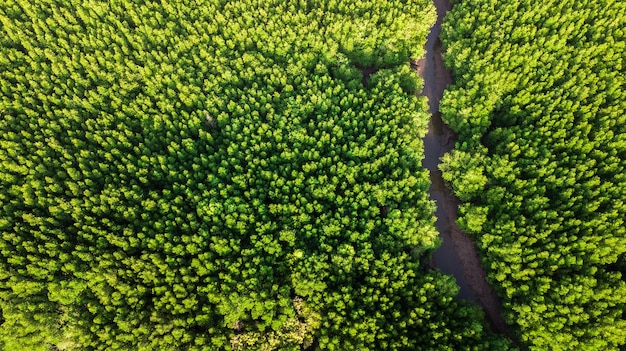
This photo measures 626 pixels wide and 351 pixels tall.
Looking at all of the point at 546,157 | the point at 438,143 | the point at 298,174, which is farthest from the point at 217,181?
the point at 546,157

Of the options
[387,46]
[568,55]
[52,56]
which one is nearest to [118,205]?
[52,56]

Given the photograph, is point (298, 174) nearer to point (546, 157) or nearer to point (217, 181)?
point (217, 181)

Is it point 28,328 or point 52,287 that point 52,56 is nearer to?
point 52,287

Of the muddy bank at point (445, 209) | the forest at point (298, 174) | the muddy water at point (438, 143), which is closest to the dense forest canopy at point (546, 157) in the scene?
the forest at point (298, 174)

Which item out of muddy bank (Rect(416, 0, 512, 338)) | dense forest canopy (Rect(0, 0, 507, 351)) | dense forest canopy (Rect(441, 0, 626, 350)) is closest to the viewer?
dense forest canopy (Rect(0, 0, 507, 351))

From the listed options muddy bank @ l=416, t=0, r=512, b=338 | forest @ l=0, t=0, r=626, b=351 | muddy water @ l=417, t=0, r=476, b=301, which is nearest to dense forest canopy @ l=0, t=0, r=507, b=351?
forest @ l=0, t=0, r=626, b=351

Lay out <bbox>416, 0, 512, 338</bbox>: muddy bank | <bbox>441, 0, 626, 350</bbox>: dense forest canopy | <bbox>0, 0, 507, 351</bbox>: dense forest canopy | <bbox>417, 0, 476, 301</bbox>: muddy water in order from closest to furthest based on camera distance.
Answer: <bbox>0, 0, 507, 351</bbox>: dense forest canopy
<bbox>441, 0, 626, 350</bbox>: dense forest canopy
<bbox>416, 0, 512, 338</bbox>: muddy bank
<bbox>417, 0, 476, 301</bbox>: muddy water

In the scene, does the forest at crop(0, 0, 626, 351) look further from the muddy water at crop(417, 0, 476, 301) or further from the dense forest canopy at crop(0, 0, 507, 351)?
the muddy water at crop(417, 0, 476, 301)
